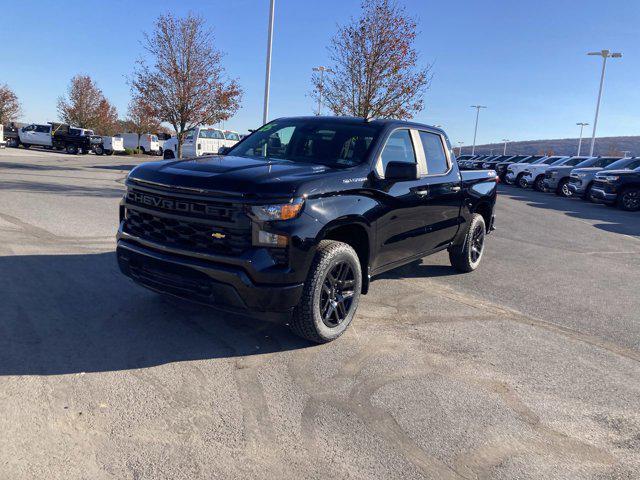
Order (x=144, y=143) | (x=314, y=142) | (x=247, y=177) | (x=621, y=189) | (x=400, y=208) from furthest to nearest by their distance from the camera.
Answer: (x=144, y=143) < (x=621, y=189) < (x=314, y=142) < (x=400, y=208) < (x=247, y=177)

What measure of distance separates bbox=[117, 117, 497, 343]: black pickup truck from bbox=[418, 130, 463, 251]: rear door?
90 millimetres

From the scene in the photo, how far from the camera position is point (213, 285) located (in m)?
3.62

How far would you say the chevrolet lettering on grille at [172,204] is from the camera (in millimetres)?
3693

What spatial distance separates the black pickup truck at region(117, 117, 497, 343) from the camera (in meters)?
3.61

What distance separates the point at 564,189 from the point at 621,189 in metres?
4.80

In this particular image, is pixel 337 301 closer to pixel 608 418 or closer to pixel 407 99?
pixel 608 418

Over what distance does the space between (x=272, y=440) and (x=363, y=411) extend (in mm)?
650

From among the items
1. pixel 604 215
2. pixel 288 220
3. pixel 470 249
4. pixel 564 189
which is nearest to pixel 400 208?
pixel 288 220

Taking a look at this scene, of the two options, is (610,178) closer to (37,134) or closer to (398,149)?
(398,149)

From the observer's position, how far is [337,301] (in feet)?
13.8

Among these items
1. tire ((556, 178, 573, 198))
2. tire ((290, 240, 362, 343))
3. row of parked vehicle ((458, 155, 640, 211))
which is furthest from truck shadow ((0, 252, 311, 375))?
tire ((556, 178, 573, 198))

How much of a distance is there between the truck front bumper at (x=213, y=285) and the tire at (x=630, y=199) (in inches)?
696

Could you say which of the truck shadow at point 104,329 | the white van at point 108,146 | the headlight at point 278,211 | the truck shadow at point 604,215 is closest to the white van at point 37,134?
the white van at point 108,146

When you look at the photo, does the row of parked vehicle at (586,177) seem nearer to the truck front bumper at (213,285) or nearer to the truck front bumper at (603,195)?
the truck front bumper at (603,195)
